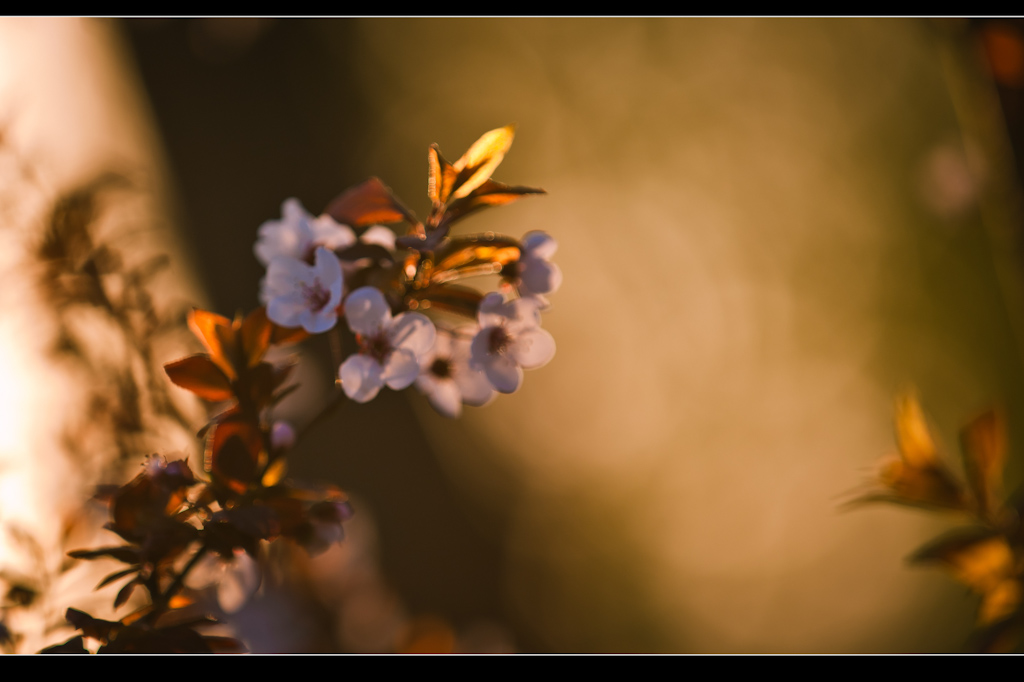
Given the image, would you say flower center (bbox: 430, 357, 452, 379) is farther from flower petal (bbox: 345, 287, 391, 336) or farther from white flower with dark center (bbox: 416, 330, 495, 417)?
flower petal (bbox: 345, 287, 391, 336)

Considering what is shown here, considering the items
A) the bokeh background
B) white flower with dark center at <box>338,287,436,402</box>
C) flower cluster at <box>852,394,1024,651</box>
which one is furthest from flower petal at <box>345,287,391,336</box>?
the bokeh background

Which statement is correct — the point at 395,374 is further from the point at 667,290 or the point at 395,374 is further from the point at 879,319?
the point at 879,319

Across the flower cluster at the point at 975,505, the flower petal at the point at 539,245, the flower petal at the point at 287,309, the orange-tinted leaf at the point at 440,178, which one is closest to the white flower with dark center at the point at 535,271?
the flower petal at the point at 539,245

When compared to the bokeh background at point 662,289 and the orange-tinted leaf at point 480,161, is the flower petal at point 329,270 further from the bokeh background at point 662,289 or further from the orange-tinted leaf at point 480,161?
the bokeh background at point 662,289

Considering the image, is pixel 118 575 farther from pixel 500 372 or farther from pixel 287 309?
pixel 500 372

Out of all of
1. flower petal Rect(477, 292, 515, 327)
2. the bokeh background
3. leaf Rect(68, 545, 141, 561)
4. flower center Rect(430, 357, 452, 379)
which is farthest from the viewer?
the bokeh background

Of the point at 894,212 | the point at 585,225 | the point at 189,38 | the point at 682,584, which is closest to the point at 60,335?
the point at 189,38
